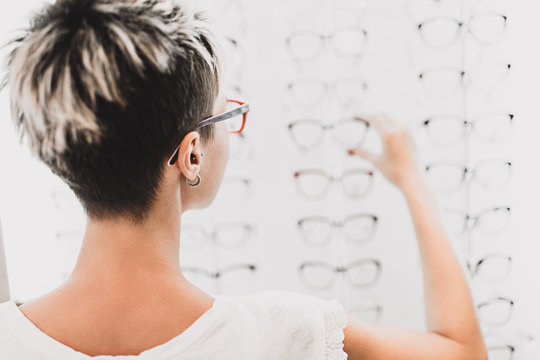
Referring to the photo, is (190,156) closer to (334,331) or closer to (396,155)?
(334,331)

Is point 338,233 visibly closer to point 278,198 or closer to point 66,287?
point 278,198

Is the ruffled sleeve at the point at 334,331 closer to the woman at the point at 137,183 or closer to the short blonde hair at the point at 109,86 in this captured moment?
the woman at the point at 137,183

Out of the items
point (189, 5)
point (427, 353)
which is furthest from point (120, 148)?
point (427, 353)

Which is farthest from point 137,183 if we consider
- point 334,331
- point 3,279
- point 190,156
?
point 3,279

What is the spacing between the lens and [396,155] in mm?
827

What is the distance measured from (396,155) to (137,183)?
1.51 ft

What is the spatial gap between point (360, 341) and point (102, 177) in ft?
1.24

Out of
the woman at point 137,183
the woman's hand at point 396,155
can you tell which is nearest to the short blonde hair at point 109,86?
the woman at point 137,183

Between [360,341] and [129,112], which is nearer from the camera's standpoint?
[129,112]

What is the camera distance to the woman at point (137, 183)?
487 mm

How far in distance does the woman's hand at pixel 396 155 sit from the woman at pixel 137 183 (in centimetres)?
28

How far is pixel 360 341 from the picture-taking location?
0.63 meters

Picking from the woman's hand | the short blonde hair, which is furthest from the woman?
the woman's hand

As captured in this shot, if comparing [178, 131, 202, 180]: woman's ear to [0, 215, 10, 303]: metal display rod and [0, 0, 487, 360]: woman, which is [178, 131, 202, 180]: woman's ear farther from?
[0, 215, 10, 303]: metal display rod
